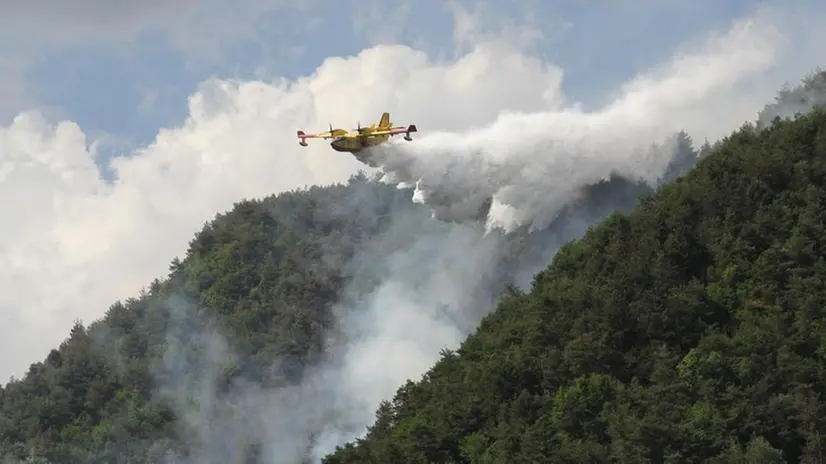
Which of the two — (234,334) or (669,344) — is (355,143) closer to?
(669,344)

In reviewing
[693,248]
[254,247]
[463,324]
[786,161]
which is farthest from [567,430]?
[254,247]

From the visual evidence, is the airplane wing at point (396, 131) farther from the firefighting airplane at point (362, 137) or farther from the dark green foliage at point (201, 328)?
the dark green foliage at point (201, 328)

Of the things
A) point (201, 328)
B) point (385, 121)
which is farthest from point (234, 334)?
point (385, 121)

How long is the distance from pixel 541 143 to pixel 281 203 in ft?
313

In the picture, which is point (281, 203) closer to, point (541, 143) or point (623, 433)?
point (541, 143)

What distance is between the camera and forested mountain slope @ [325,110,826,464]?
60.1 m

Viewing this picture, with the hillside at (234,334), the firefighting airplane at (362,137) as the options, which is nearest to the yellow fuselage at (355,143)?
the firefighting airplane at (362,137)

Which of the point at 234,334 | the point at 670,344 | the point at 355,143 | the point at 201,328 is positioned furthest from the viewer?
the point at 201,328

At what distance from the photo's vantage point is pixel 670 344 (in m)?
71.2

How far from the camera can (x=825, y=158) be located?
7544cm

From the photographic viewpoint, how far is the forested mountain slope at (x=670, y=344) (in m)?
60.1

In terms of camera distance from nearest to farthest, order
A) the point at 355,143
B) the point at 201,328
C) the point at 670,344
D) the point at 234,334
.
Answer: the point at 670,344 < the point at 355,143 < the point at 234,334 < the point at 201,328

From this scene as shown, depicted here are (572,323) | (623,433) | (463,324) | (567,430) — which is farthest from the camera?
(463,324)

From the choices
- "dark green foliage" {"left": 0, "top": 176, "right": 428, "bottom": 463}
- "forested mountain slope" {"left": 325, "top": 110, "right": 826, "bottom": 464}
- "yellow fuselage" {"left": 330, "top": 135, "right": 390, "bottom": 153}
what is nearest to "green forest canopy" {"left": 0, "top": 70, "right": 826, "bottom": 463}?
"forested mountain slope" {"left": 325, "top": 110, "right": 826, "bottom": 464}
